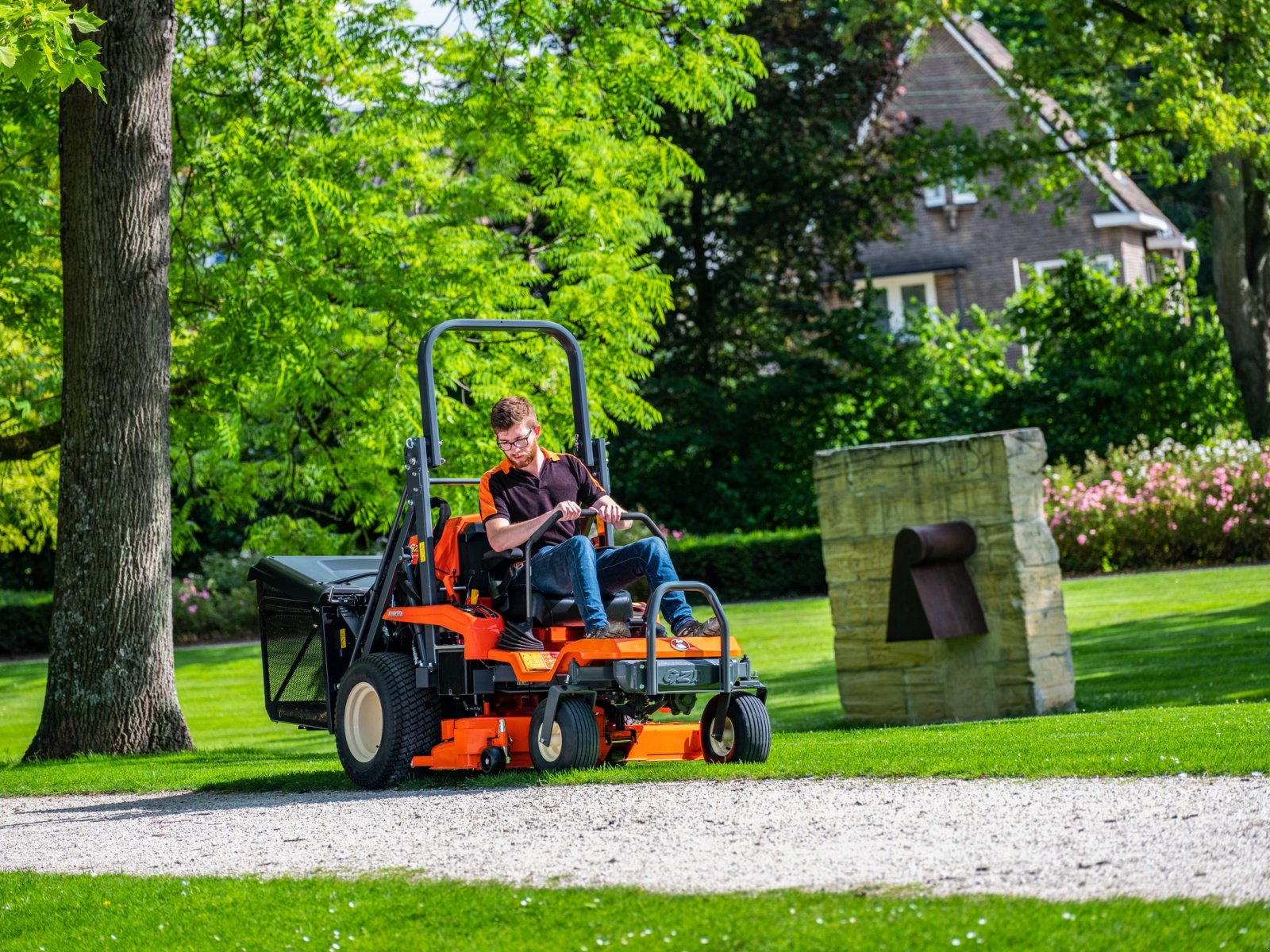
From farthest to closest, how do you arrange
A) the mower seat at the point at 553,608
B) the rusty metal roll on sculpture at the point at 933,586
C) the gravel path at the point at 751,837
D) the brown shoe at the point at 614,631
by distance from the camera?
1. the rusty metal roll on sculpture at the point at 933,586
2. the mower seat at the point at 553,608
3. the brown shoe at the point at 614,631
4. the gravel path at the point at 751,837

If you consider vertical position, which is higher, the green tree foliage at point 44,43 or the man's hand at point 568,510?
the green tree foliage at point 44,43

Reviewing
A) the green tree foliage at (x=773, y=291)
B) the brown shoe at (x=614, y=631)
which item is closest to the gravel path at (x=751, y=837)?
the brown shoe at (x=614, y=631)

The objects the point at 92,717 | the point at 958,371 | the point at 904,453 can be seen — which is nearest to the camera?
the point at 92,717

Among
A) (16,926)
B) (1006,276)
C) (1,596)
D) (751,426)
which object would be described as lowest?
(16,926)

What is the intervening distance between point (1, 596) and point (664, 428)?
38.7 feet

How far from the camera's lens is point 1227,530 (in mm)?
23672

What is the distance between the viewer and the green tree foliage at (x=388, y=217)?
46.8ft

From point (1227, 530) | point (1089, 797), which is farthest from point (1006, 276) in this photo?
point (1089, 797)

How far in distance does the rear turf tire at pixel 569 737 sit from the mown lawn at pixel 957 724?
0.11m

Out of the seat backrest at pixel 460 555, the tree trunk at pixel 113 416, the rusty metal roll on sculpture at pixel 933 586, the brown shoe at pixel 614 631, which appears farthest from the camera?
the rusty metal roll on sculpture at pixel 933 586

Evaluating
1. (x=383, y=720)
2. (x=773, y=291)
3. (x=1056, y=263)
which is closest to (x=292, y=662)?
(x=383, y=720)

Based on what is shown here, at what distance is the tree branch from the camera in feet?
50.2

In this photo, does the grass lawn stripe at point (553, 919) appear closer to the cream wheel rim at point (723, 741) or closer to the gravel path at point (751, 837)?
the gravel path at point (751, 837)

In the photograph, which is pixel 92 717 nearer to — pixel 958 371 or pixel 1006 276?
pixel 958 371
